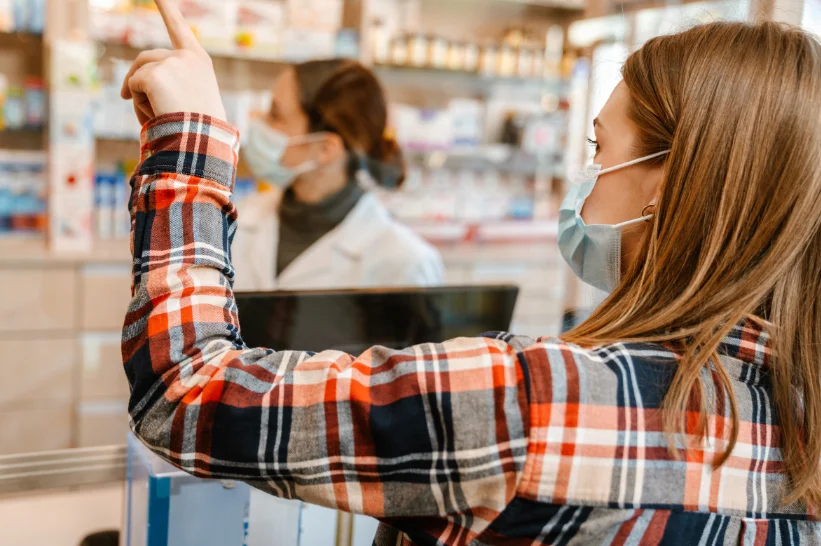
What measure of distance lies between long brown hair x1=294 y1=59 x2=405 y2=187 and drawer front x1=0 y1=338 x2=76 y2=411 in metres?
1.57

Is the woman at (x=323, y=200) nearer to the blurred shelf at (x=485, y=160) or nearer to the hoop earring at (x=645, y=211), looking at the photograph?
the hoop earring at (x=645, y=211)

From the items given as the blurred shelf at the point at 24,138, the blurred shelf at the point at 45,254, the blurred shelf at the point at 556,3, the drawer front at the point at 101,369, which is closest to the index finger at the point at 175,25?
the blurred shelf at the point at 45,254

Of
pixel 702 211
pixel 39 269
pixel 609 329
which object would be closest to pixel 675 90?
pixel 702 211

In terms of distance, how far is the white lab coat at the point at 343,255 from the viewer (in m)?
2.01

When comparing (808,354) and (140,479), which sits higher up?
(808,354)

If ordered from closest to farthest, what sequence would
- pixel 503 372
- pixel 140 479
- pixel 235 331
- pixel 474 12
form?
1. pixel 503 372
2. pixel 235 331
3. pixel 140 479
4. pixel 474 12

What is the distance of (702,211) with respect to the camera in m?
0.71

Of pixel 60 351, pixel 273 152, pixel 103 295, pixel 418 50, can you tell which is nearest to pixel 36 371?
pixel 60 351

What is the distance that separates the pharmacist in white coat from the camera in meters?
2.05

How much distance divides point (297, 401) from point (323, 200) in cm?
164

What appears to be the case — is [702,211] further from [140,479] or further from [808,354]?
[140,479]

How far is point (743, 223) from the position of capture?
2.31 feet

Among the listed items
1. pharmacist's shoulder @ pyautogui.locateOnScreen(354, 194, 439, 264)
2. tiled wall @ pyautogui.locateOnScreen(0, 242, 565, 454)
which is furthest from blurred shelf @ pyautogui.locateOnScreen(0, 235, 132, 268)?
pharmacist's shoulder @ pyautogui.locateOnScreen(354, 194, 439, 264)

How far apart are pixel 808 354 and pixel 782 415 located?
0.07 metres
